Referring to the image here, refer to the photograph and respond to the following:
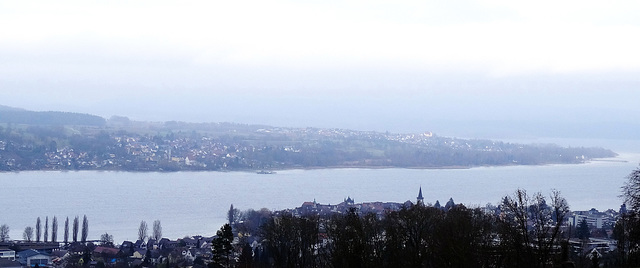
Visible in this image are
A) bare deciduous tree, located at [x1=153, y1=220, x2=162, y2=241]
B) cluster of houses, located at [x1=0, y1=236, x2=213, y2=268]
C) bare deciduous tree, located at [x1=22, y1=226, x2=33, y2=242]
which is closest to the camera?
cluster of houses, located at [x1=0, y1=236, x2=213, y2=268]

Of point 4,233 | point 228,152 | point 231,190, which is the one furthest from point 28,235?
point 228,152

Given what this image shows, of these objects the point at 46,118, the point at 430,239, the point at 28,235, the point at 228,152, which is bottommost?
the point at 28,235

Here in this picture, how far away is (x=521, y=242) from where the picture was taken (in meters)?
8.97

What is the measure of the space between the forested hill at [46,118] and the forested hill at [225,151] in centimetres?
23

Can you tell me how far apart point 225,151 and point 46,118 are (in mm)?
19871

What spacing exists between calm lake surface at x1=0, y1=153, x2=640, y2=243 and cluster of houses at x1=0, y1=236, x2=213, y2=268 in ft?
10.2

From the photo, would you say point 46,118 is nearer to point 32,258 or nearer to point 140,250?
point 140,250

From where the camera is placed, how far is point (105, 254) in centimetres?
1884

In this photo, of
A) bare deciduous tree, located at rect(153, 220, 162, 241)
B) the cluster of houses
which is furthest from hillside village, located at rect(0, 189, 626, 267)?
bare deciduous tree, located at rect(153, 220, 162, 241)

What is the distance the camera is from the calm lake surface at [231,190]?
2758 centimetres

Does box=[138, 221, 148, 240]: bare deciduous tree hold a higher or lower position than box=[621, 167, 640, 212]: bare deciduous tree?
lower

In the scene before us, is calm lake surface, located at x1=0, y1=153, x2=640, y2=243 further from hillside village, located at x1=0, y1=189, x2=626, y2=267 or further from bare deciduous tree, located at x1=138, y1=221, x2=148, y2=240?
hillside village, located at x1=0, y1=189, x2=626, y2=267

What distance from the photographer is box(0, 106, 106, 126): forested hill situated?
72812mm

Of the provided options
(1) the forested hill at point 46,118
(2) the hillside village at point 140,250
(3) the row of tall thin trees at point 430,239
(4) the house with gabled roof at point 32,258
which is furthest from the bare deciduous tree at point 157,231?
(1) the forested hill at point 46,118
